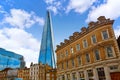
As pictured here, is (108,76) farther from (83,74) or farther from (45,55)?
(45,55)

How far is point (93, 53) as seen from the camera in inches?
854

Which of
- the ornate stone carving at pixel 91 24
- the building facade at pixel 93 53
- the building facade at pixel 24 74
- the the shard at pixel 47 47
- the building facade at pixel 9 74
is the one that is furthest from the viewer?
the the shard at pixel 47 47

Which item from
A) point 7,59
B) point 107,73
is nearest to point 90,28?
point 107,73

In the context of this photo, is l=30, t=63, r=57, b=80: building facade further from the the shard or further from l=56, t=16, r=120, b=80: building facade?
the the shard

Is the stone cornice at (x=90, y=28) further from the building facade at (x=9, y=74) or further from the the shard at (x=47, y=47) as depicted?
the the shard at (x=47, y=47)

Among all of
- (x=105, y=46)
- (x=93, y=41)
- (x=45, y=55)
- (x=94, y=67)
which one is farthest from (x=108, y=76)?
(x=45, y=55)

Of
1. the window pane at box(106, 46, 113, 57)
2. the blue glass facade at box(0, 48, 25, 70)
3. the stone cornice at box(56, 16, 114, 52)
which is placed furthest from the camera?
the blue glass facade at box(0, 48, 25, 70)

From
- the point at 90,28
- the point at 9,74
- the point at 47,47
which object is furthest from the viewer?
the point at 47,47

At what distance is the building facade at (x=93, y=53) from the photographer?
18.7m

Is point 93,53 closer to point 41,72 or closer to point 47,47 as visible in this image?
point 41,72

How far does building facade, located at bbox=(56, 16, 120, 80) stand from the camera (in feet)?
61.5

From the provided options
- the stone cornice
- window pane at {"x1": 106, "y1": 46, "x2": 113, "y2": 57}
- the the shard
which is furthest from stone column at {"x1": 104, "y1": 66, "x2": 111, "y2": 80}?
the the shard

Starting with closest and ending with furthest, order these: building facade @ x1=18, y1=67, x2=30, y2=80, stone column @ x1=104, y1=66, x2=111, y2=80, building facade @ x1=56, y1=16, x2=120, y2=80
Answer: stone column @ x1=104, y1=66, x2=111, y2=80 → building facade @ x1=56, y1=16, x2=120, y2=80 → building facade @ x1=18, y1=67, x2=30, y2=80

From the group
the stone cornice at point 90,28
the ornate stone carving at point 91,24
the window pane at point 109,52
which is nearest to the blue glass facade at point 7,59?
the stone cornice at point 90,28
